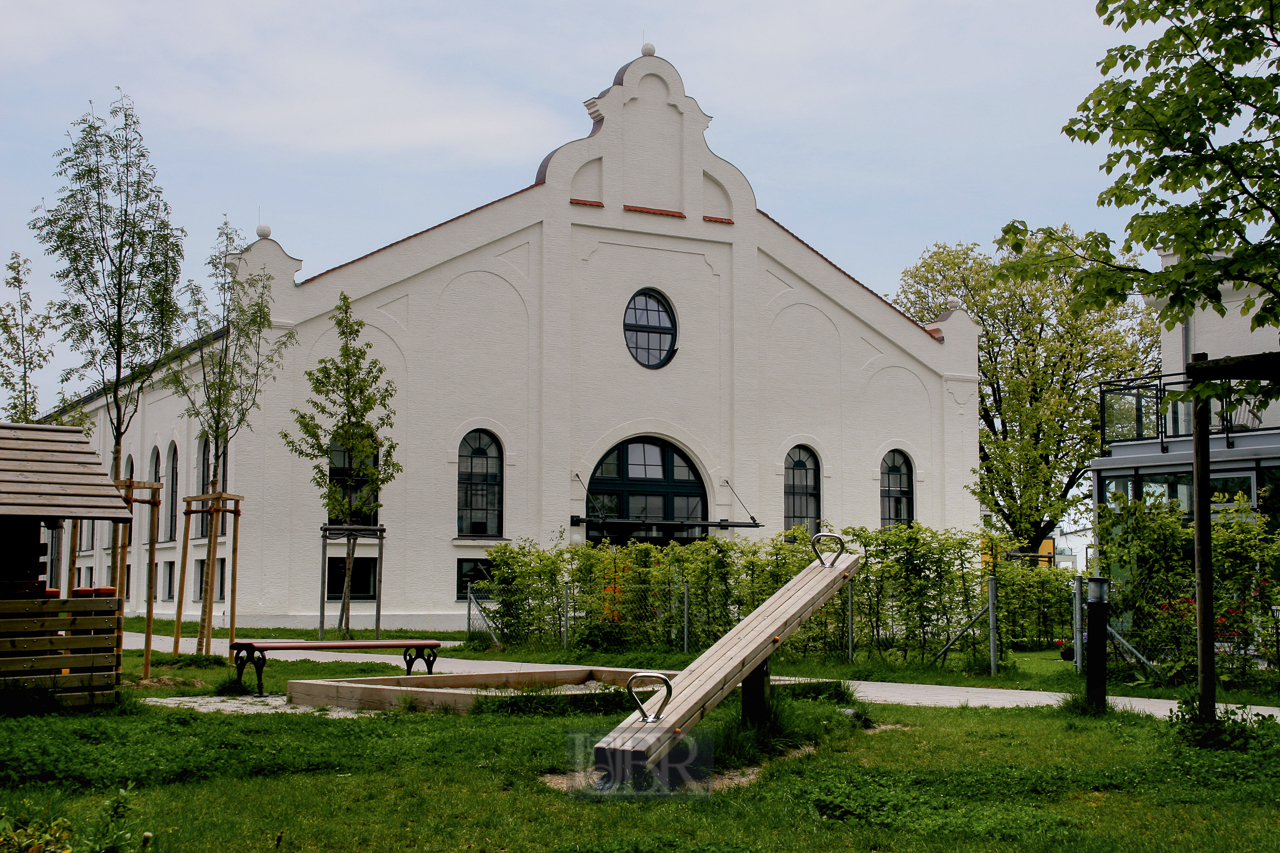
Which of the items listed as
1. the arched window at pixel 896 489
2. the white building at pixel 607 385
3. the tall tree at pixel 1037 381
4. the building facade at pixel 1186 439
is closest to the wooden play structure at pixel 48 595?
the white building at pixel 607 385

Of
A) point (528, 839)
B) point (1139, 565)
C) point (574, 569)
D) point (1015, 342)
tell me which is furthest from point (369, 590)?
point (1015, 342)

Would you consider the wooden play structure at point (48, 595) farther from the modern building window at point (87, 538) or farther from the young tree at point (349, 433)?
the modern building window at point (87, 538)

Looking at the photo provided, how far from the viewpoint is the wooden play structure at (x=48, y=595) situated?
11.1 metres

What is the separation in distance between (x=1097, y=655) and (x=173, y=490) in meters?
27.5

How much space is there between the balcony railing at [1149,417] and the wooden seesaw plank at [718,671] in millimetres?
14836

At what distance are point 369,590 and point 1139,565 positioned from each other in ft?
60.7

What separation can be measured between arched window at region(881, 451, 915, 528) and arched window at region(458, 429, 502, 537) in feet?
37.8

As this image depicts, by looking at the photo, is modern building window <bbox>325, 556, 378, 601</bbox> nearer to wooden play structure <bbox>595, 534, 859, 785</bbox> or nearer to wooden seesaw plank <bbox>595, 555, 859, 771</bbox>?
wooden play structure <bbox>595, 534, 859, 785</bbox>

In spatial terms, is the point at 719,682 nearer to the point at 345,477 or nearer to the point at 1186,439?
the point at 1186,439

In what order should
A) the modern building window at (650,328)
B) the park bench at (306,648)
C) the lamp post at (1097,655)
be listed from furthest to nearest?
the modern building window at (650,328) → the park bench at (306,648) → the lamp post at (1097,655)

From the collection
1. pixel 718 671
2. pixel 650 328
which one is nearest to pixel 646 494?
pixel 650 328

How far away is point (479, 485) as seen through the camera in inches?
1175

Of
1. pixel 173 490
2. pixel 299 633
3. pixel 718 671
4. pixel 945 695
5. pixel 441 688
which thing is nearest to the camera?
pixel 718 671

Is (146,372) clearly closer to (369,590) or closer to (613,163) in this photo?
(369,590)
